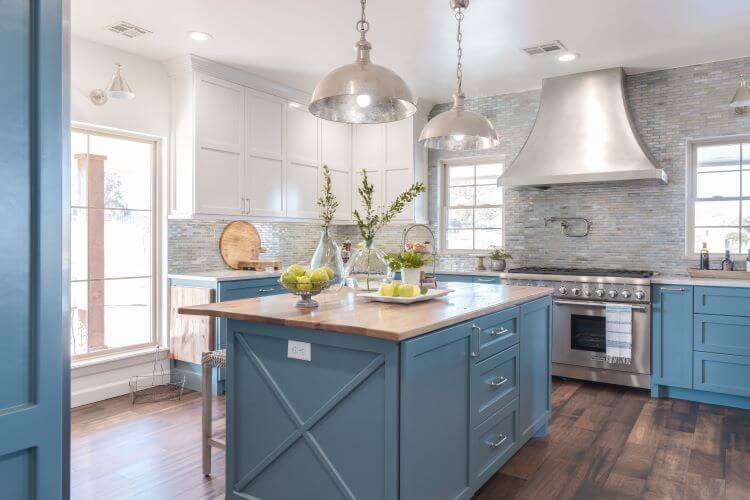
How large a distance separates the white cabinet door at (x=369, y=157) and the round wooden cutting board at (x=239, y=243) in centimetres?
133

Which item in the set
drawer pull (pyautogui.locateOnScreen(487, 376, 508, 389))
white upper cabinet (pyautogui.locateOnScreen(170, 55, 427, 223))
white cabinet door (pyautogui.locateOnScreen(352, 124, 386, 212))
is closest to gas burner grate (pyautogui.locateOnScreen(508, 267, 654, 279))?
white upper cabinet (pyautogui.locateOnScreen(170, 55, 427, 223))

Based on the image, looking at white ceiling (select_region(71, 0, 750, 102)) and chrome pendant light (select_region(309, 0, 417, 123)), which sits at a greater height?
white ceiling (select_region(71, 0, 750, 102))

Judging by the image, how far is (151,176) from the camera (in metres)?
4.74

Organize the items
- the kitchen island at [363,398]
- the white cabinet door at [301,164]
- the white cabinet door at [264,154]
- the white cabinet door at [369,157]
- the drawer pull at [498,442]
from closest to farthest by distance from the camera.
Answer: the kitchen island at [363,398]
the drawer pull at [498,442]
the white cabinet door at [264,154]
the white cabinet door at [301,164]
the white cabinet door at [369,157]

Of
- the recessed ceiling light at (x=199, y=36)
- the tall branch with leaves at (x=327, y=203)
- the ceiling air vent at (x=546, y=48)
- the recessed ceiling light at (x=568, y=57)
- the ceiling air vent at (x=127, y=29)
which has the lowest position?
the tall branch with leaves at (x=327, y=203)

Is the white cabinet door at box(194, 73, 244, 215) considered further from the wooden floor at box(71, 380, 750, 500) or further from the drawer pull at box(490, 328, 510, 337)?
the drawer pull at box(490, 328, 510, 337)

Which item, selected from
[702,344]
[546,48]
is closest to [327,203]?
[546,48]

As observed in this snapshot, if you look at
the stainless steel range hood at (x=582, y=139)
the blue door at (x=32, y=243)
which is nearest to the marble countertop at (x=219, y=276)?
the stainless steel range hood at (x=582, y=139)

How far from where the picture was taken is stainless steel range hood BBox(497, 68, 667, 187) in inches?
185

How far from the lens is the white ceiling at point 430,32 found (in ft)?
11.6

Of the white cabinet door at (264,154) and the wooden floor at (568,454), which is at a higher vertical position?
the white cabinet door at (264,154)

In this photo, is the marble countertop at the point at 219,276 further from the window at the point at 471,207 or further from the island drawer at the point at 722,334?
the island drawer at the point at 722,334

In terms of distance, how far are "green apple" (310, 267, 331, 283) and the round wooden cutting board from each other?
9.63 feet

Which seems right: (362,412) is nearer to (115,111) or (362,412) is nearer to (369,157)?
(115,111)
